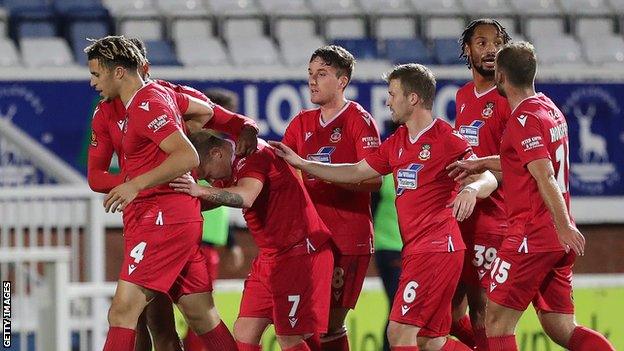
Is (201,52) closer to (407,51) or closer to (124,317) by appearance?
(407,51)

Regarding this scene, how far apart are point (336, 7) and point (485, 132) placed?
632 cm

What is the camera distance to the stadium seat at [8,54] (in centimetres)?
1097

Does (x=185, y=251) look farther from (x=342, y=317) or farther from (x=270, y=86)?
(x=270, y=86)

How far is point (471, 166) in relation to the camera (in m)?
6.04

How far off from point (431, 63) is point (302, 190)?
18.8ft

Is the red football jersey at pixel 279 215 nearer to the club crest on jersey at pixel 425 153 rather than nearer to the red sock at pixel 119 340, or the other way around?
the club crest on jersey at pixel 425 153

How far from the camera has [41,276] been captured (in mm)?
7199

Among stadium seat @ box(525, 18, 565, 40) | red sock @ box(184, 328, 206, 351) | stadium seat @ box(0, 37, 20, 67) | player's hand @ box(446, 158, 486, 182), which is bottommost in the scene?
red sock @ box(184, 328, 206, 351)

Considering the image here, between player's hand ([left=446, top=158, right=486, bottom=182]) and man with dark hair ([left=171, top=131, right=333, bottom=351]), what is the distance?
2.52 ft

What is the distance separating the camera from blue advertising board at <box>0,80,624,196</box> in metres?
10.5

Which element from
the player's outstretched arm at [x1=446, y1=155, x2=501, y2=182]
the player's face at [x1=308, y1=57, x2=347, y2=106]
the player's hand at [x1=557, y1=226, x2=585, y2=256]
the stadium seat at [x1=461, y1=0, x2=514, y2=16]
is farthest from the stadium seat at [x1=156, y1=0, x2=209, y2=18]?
the player's hand at [x1=557, y1=226, x2=585, y2=256]

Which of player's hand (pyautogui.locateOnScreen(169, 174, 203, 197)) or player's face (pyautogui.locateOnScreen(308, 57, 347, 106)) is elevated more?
player's face (pyautogui.locateOnScreen(308, 57, 347, 106))

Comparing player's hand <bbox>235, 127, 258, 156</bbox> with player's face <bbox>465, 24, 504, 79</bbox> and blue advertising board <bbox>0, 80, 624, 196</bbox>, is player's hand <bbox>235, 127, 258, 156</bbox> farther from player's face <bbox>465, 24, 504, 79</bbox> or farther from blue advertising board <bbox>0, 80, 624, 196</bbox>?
blue advertising board <bbox>0, 80, 624, 196</bbox>

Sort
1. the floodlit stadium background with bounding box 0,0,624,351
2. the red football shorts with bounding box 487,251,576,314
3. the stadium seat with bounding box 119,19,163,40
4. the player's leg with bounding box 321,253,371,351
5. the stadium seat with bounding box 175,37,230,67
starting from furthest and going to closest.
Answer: the stadium seat with bounding box 119,19,163,40 → the stadium seat with bounding box 175,37,230,67 → the floodlit stadium background with bounding box 0,0,624,351 → the player's leg with bounding box 321,253,371,351 → the red football shorts with bounding box 487,251,576,314
